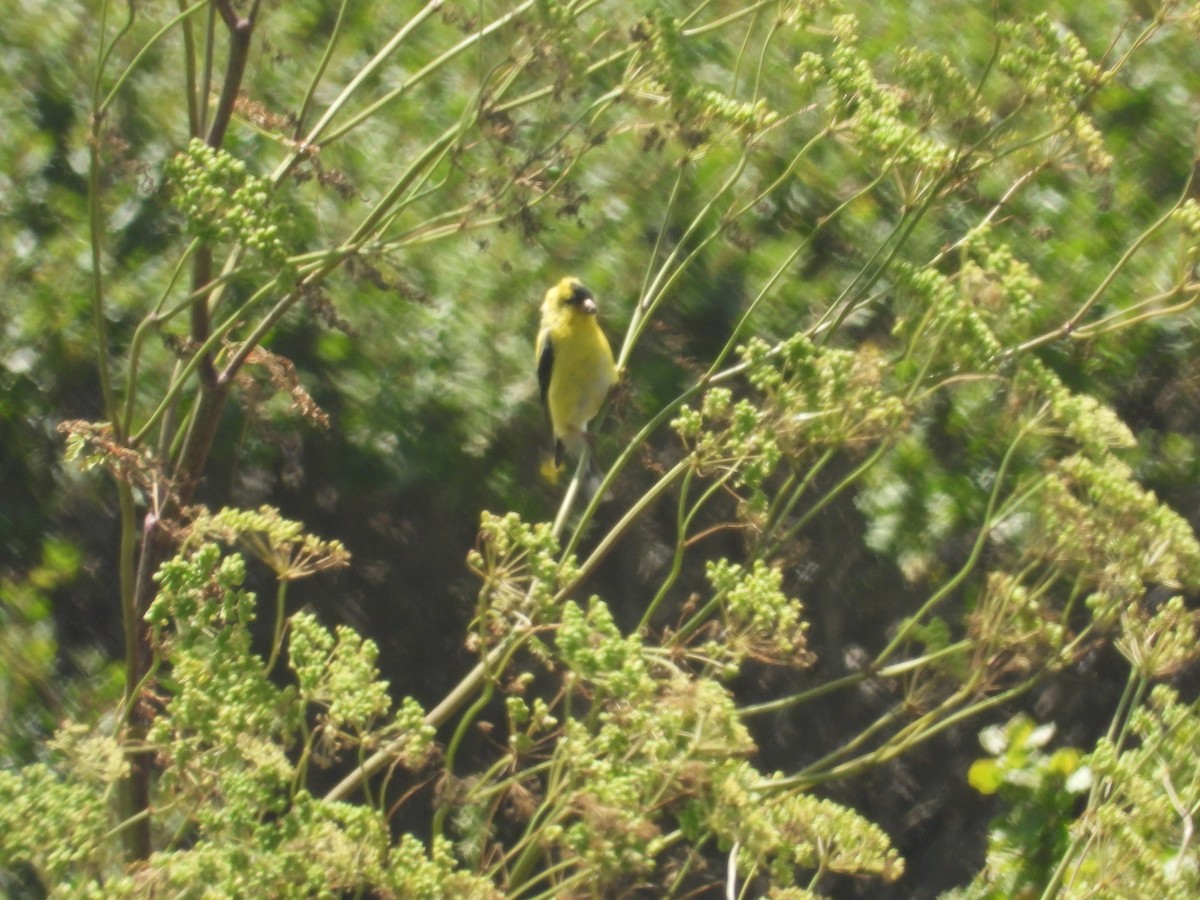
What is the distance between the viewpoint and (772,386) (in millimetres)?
2273

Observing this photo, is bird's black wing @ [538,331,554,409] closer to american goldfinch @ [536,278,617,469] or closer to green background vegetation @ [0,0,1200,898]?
american goldfinch @ [536,278,617,469]

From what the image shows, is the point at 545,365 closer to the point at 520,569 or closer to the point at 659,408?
the point at 659,408

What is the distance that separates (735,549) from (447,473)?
89 centimetres

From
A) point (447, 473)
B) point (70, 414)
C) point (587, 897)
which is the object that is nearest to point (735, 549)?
point (447, 473)

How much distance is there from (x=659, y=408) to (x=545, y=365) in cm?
68

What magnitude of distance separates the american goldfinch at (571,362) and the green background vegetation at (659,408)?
0.06 meters

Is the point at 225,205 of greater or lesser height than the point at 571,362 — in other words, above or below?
above

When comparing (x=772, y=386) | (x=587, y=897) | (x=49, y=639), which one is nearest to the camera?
(x=587, y=897)

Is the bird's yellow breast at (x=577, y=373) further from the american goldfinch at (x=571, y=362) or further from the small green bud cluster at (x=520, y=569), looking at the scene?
the small green bud cluster at (x=520, y=569)

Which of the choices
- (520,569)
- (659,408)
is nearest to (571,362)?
(659,408)

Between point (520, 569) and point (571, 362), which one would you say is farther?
point (571, 362)

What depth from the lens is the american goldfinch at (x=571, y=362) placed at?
370 cm

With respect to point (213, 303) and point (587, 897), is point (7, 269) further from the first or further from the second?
point (587, 897)

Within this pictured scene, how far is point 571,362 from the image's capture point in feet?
13.6
